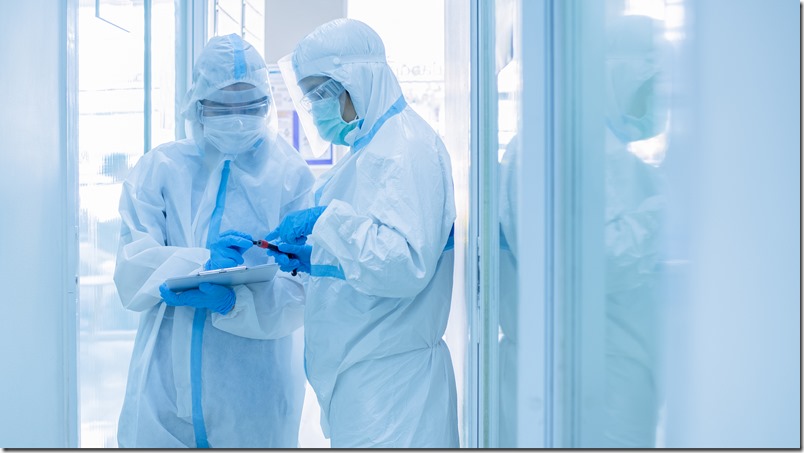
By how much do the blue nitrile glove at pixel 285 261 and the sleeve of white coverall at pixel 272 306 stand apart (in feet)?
0.38

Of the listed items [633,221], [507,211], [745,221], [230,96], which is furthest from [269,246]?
[745,221]

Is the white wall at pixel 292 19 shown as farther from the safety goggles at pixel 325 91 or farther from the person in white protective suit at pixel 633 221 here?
the person in white protective suit at pixel 633 221

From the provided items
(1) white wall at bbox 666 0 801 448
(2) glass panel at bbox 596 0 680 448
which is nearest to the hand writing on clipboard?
(2) glass panel at bbox 596 0 680 448

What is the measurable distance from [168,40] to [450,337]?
1.58 metres

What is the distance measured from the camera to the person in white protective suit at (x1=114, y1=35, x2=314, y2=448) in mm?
1633

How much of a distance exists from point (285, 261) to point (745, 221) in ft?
4.06

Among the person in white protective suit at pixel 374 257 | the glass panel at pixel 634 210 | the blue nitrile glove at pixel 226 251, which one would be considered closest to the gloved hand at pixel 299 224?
the person in white protective suit at pixel 374 257

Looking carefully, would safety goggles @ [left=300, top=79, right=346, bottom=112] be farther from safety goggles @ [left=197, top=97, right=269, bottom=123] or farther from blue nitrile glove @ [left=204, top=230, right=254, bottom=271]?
blue nitrile glove @ [left=204, top=230, right=254, bottom=271]

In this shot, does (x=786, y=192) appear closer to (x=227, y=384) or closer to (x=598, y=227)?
(x=598, y=227)

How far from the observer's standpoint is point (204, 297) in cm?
160

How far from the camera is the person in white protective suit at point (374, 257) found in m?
1.36

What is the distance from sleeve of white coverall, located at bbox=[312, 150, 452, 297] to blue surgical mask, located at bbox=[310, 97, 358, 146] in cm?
24

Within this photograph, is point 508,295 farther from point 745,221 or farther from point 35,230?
point 35,230

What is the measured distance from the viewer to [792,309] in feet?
1.58
